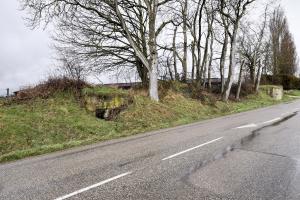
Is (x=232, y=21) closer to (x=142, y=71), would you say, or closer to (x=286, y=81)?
(x=142, y=71)

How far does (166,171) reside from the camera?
7.11 meters

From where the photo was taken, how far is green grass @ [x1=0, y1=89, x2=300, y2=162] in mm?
11152

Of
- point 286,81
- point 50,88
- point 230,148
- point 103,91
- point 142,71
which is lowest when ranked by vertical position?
point 230,148

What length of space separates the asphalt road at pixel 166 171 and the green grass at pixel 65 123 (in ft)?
5.73

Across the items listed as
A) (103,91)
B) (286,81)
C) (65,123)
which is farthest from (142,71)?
(286,81)

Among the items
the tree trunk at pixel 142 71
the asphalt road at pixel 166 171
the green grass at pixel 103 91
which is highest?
the tree trunk at pixel 142 71

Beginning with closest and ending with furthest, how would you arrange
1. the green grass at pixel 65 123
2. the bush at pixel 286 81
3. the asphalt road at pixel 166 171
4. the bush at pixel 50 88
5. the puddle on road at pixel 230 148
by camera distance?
the asphalt road at pixel 166 171 < the puddle on road at pixel 230 148 < the green grass at pixel 65 123 < the bush at pixel 50 88 < the bush at pixel 286 81

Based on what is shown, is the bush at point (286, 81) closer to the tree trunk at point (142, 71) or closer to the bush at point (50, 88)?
the tree trunk at point (142, 71)

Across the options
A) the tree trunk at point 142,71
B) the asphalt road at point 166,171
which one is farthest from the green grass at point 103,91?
the tree trunk at point 142,71

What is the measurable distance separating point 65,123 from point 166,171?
25.2 feet

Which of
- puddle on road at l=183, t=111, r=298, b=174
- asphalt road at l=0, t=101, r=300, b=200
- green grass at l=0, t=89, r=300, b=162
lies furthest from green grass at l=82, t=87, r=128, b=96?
puddle on road at l=183, t=111, r=298, b=174

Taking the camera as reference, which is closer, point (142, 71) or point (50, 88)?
point (50, 88)

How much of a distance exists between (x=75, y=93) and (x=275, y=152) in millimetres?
10912

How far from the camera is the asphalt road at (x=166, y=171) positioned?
5.81m
